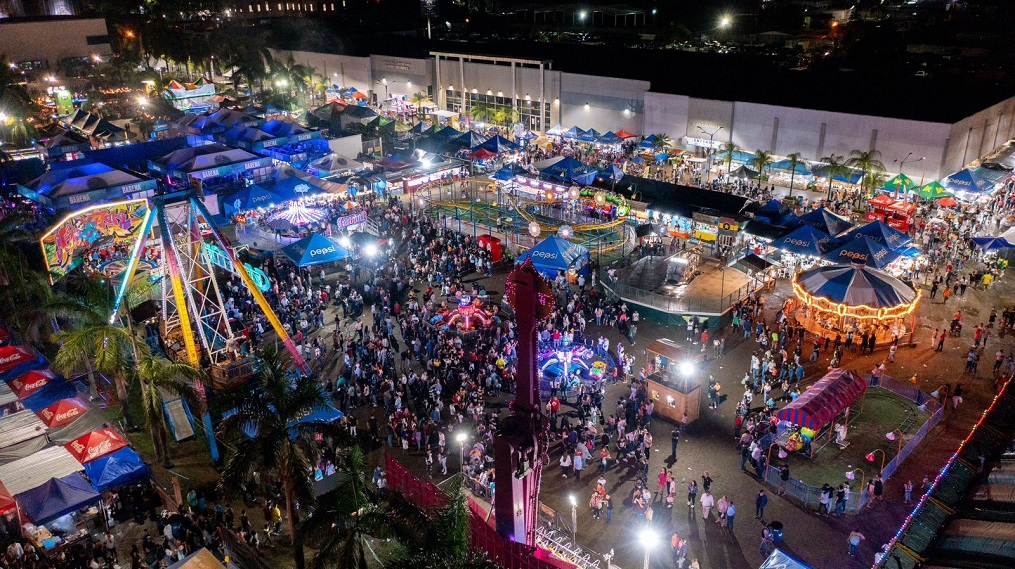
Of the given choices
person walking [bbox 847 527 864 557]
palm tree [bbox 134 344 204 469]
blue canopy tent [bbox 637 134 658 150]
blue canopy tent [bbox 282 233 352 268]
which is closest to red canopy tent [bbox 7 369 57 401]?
palm tree [bbox 134 344 204 469]

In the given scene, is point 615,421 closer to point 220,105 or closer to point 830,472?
point 830,472

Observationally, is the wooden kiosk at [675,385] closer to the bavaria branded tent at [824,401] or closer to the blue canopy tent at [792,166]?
the bavaria branded tent at [824,401]

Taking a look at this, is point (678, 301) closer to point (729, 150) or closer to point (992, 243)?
point (992, 243)

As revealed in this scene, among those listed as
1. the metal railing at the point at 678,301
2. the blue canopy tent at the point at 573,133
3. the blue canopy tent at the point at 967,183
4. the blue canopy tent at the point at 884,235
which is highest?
the blue canopy tent at the point at 573,133

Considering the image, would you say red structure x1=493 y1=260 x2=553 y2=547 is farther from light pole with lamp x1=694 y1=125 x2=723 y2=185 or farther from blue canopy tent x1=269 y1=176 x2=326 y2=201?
light pole with lamp x1=694 y1=125 x2=723 y2=185

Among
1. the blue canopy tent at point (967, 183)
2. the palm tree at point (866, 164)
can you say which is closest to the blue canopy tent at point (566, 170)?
the palm tree at point (866, 164)
